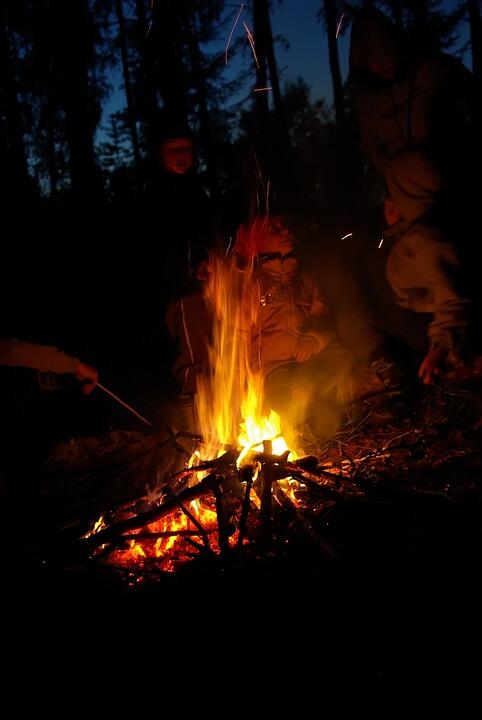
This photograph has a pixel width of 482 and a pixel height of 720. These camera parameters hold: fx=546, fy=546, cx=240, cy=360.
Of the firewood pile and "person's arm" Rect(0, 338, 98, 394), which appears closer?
the firewood pile

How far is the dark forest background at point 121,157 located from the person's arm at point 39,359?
1882 mm

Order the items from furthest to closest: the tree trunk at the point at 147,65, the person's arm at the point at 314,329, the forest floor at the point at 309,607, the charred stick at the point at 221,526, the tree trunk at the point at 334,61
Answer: the tree trunk at the point at 334,61, the tree trunk at the point at 147,65, the person's arm at the point at 314,329, the charred stick at the point at 221,526, the forest floor at the point at 309,607

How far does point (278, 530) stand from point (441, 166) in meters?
3.88

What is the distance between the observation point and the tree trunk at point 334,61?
14453 mm

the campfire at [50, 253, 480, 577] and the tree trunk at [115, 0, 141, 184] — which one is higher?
the tree trunk at [115, 0, 141, 184]

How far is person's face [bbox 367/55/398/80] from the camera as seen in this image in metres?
5.25

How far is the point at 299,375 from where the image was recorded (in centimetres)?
527

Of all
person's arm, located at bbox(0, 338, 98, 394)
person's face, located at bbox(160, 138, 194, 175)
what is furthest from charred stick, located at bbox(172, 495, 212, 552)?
person's face, located at bbox(160, 138, 194, 175)

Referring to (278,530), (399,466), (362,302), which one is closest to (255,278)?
(362,302)

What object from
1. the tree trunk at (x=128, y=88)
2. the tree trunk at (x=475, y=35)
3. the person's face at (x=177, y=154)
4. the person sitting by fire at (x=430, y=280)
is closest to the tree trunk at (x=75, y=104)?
the person's face at (x=177, y=154)

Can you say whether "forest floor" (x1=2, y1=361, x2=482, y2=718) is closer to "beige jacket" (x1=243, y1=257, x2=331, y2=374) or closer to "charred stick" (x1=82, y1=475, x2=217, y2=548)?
"charred stick" (x1=82, y1=475, x2=217, y2=548)

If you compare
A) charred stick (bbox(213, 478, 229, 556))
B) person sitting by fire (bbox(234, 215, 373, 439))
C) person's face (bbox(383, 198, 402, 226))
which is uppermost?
person's face (bbox(383, 198, 402, 226))

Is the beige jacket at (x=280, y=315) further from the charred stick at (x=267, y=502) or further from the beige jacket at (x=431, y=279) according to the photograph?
the charred stick at (x=267, y=502)

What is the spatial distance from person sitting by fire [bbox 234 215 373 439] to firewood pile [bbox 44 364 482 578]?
0.38 meters
